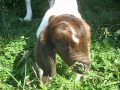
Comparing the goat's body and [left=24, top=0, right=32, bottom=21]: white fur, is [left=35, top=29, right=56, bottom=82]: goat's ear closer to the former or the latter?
the goat's body

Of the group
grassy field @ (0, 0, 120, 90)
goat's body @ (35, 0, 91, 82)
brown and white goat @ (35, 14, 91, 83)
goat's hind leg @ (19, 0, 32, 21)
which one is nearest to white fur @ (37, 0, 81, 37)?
goat's body @ (35, 0, 91, 82)

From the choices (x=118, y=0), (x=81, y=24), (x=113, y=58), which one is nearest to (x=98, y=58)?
(x=113, y=58)

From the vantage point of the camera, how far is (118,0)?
23.4 feet

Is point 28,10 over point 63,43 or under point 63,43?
over

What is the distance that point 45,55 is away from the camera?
15.5ft

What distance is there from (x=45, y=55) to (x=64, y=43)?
0.32m

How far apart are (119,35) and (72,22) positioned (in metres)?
1.61

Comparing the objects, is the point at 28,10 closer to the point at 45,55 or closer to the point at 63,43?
the point at 45,55

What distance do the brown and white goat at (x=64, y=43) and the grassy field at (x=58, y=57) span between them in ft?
0.57

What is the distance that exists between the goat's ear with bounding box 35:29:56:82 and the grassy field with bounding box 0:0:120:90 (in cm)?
17

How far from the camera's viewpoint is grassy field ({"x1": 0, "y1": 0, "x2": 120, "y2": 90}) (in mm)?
4926

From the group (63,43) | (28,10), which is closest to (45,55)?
(63,43)

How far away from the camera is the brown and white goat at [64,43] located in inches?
177

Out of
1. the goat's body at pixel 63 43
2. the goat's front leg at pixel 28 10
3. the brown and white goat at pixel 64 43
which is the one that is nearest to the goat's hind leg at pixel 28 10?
the goat's front leg at pixel 28 10
